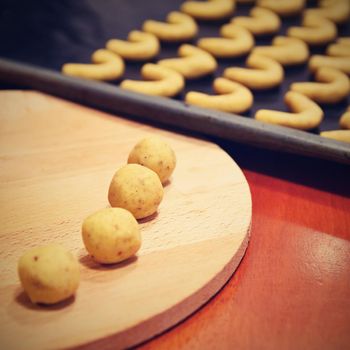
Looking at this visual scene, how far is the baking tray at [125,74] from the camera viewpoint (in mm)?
1159

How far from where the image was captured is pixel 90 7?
6.26 feet

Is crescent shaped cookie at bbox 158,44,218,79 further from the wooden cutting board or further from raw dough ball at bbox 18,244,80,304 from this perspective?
raw dough ball at bbox 18,244,80,304

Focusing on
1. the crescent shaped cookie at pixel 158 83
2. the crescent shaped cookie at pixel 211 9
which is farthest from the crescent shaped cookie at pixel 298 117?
the crescent shaped cookie at pixel 211 9

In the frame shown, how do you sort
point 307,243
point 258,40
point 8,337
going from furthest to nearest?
1. point 258,40
2. point 307,243
3. point 8,337

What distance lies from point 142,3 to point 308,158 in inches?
47.3

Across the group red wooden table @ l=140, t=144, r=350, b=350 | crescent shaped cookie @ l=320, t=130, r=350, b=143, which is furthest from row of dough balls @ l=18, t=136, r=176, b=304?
crescent shaped cookie @ l=320, t=130, r=350, b=143

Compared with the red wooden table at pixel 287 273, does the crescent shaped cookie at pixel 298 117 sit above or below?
above

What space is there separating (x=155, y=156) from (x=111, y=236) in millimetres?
296

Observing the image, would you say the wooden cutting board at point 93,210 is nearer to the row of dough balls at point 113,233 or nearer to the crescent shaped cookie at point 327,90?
the row of dough balls at point 113,233

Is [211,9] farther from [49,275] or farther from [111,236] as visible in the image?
[49,275]

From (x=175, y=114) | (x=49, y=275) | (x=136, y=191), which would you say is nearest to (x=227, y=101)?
(x=175, y=114)

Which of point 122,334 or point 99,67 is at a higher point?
point 99,67

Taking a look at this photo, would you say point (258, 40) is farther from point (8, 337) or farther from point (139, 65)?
point (8, 337)

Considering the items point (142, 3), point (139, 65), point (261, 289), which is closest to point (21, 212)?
point (261, 289)
